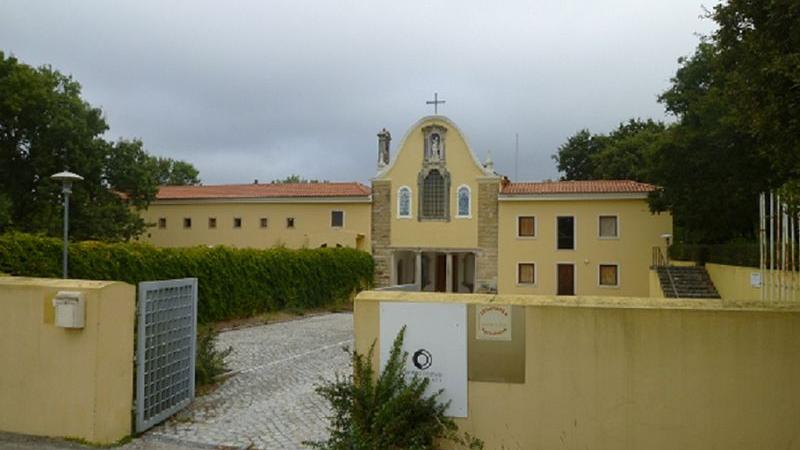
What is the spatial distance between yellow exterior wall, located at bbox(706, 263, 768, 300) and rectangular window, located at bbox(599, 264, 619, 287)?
8682 millimetres

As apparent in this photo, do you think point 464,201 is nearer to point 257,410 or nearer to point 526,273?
point 526,273

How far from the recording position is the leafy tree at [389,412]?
551 cm

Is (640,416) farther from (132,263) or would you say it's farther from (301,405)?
(132,263)

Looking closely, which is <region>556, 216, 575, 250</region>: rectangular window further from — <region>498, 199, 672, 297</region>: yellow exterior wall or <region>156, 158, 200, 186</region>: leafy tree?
<region>156, 158, 200, 186</region>: leafy tree

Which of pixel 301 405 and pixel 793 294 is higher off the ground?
pixel 793 294

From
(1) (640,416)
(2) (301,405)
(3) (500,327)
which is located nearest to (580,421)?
(1) (640,416)

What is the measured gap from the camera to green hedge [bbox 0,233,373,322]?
14320 mm

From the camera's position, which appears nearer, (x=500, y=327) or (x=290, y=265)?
(x=500, y=327)

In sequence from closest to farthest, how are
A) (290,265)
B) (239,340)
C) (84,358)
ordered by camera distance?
(84,358) < (239,340) < (290,265)

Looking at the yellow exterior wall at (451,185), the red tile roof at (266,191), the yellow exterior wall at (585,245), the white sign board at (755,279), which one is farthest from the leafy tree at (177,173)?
the white sign board at (755,279)

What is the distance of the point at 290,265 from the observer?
79.0ft

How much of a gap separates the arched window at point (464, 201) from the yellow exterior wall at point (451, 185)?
6.4 inches

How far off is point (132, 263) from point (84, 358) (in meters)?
10.9

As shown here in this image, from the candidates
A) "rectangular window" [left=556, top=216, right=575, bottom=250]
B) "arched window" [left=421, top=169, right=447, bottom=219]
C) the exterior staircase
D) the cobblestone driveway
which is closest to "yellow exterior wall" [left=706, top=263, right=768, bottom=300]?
the exterior staircase
